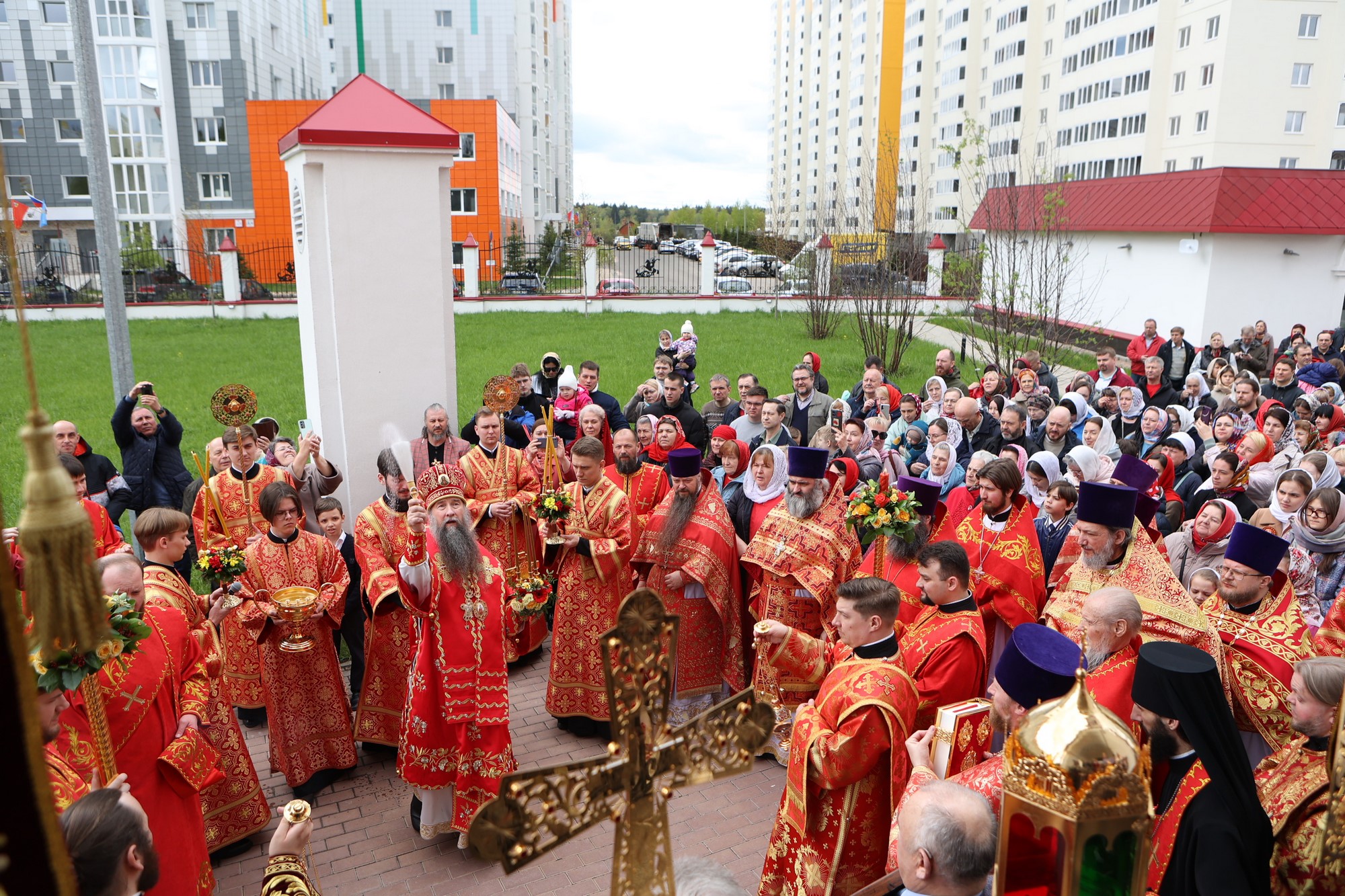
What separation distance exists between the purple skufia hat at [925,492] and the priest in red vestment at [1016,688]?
220cm

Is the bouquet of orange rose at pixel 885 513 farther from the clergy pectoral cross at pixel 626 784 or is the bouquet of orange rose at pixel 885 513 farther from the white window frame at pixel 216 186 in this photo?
the white window frame at pixel 216 186

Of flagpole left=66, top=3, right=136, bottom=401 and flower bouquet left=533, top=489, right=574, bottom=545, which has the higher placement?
flagpole left=66, top=3, right=136, bottom=401

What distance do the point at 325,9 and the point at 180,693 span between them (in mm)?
63253

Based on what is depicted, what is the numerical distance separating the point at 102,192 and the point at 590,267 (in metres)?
19.8

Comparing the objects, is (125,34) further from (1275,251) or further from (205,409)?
(1275,251)

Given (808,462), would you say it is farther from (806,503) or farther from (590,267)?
(590,267)

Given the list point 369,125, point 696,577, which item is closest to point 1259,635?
point 696,577

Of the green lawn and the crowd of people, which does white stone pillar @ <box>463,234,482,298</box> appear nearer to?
the green lawn

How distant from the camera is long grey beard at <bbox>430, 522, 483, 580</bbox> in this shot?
16.2 feet

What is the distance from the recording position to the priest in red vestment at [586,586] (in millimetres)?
6582

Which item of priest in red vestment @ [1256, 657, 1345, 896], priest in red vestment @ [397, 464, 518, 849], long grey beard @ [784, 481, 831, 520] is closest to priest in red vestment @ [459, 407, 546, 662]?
priest in red vestment @ [397, 464, 518, 849]

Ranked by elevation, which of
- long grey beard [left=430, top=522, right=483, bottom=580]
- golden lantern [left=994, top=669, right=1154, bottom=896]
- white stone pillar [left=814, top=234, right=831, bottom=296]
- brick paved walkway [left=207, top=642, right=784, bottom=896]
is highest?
white stone pillar [left=814, top=234, right=831, bottom=296]

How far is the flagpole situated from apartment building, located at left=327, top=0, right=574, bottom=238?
43.8 meters

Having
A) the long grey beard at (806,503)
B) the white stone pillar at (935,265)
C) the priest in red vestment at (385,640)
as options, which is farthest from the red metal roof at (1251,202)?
the priest in red vestment at (385,640)
